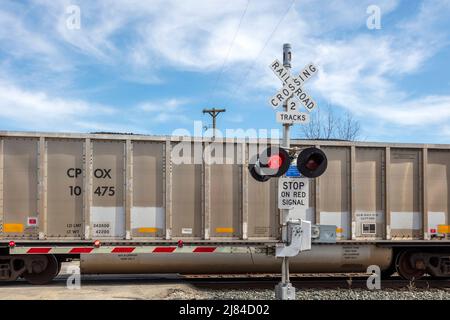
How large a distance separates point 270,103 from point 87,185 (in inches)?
222

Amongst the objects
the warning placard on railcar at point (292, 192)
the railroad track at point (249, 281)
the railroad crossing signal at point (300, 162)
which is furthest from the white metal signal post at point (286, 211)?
the railroad track at point (249, 281)

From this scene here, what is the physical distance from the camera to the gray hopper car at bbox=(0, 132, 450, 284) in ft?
34.7

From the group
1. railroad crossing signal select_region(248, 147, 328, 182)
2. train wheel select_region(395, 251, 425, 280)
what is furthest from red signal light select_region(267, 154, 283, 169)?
train wheel select_region(395, 251, 425, 280)

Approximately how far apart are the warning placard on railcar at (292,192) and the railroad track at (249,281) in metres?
4.36

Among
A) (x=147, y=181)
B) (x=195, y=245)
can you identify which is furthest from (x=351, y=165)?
(x=147, y=181)

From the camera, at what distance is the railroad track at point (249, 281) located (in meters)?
11.1

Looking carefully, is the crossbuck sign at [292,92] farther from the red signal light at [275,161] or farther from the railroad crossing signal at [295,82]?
the red signal light at [275,161]

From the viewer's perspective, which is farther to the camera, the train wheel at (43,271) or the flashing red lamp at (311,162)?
the train wheel at (43,271)

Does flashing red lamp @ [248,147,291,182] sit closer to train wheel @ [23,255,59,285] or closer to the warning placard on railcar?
the warning placard on railcar

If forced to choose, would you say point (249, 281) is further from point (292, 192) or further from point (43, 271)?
point (292, 192)

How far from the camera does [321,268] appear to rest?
37.9 ft

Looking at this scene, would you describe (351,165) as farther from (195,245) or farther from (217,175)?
(195,245)

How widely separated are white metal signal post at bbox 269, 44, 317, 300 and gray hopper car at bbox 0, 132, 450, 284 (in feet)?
13.2

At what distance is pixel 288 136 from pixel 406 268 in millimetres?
6984
